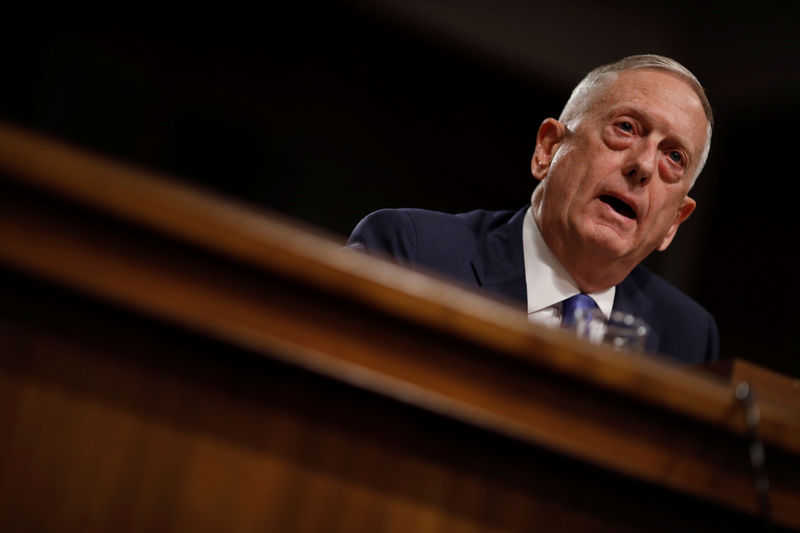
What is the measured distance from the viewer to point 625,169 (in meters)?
1.70

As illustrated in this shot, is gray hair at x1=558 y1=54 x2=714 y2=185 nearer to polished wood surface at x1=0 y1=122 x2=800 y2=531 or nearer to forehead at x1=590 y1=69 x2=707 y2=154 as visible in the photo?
forehead at x1=590 y1=69 x2=707 y2=154

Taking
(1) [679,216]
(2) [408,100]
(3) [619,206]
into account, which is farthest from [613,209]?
(2) [408,100]

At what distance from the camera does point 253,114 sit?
409cm

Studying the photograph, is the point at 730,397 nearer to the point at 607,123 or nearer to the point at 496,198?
the point at 607,123

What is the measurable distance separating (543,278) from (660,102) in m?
0.40

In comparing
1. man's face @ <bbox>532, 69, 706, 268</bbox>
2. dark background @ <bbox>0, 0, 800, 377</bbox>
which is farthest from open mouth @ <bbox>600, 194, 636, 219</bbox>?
dark background @ <bbox>0, 0, 800, 377</bbox>

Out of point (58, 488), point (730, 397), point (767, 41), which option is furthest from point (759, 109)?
point (58, 488)

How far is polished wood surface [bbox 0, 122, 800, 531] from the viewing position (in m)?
0.55

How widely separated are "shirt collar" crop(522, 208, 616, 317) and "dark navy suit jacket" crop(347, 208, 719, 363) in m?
0.02

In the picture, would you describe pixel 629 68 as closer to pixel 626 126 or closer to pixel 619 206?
pixel 626 126

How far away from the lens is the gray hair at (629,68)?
68.9 inches

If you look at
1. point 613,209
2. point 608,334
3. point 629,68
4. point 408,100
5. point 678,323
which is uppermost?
point 408,100

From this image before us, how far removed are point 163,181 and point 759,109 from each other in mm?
4449

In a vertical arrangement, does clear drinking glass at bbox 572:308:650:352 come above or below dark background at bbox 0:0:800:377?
below
